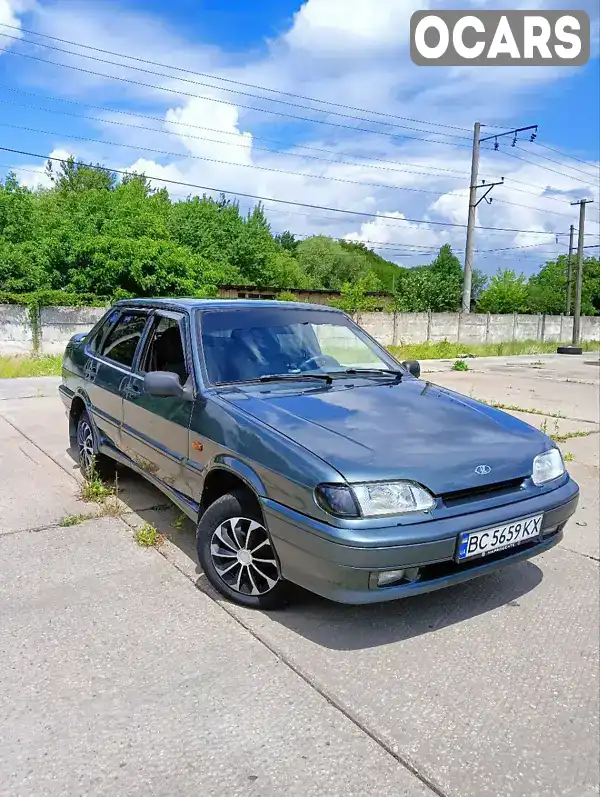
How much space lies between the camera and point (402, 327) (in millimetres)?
25312

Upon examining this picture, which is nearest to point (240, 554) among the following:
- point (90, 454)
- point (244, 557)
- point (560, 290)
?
point (244, 557)

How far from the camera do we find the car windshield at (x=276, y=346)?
3748mm

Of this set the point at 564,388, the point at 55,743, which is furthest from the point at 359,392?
the point at 564,388

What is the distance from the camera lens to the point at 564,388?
13.6 metres

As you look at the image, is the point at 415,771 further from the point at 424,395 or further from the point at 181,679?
the point at 424,395

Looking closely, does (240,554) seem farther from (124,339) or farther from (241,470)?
(124,339)

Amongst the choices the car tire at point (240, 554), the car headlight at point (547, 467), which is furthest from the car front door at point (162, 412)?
the car headlight at point (547, 467)

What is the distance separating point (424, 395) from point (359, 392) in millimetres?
431

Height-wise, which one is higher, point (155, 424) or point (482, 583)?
point (155, 424)

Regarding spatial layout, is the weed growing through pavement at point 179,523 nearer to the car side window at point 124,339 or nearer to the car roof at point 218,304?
the car side window at point 124,339

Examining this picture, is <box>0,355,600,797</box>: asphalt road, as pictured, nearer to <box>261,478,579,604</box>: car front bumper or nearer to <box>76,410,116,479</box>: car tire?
<box>261,478,579,604</box>: car front bumper

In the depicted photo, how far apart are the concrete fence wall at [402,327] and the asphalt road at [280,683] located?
538 inches

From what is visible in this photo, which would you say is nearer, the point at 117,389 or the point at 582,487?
the point at 117,389

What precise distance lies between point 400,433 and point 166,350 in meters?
1.83
